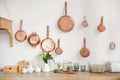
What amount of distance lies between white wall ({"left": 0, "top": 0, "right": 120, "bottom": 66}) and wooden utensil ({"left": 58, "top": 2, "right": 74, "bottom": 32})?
6 centimetres

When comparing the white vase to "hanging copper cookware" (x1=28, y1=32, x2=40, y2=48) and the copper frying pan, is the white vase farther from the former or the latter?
the copper frying pan

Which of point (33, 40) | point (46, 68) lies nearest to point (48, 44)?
point (33, 40)

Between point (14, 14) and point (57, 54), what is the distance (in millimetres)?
854

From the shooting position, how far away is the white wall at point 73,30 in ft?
9.13

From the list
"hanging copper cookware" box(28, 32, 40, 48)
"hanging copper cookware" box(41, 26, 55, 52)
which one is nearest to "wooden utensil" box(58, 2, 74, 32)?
"hanging copper cookware" box(41, 26, 55, 52)

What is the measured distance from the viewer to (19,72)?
103 inches

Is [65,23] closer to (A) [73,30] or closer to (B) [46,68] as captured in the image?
(A) [73,30]

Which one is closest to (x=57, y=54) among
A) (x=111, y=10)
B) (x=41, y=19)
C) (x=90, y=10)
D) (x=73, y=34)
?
(x=73, y=34)

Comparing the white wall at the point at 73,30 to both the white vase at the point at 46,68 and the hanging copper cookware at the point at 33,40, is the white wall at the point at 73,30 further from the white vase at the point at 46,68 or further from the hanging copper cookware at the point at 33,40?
the white vase at the point at 46,68

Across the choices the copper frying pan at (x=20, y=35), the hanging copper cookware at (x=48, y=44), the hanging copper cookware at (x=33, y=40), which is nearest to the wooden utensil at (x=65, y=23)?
the hanging copper cookware at (x=48, y=44)

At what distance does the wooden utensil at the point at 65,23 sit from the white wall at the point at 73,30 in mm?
56

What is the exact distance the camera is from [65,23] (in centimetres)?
280

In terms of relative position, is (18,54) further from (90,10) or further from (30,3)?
(90,10)

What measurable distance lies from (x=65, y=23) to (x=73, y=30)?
0.16 m
